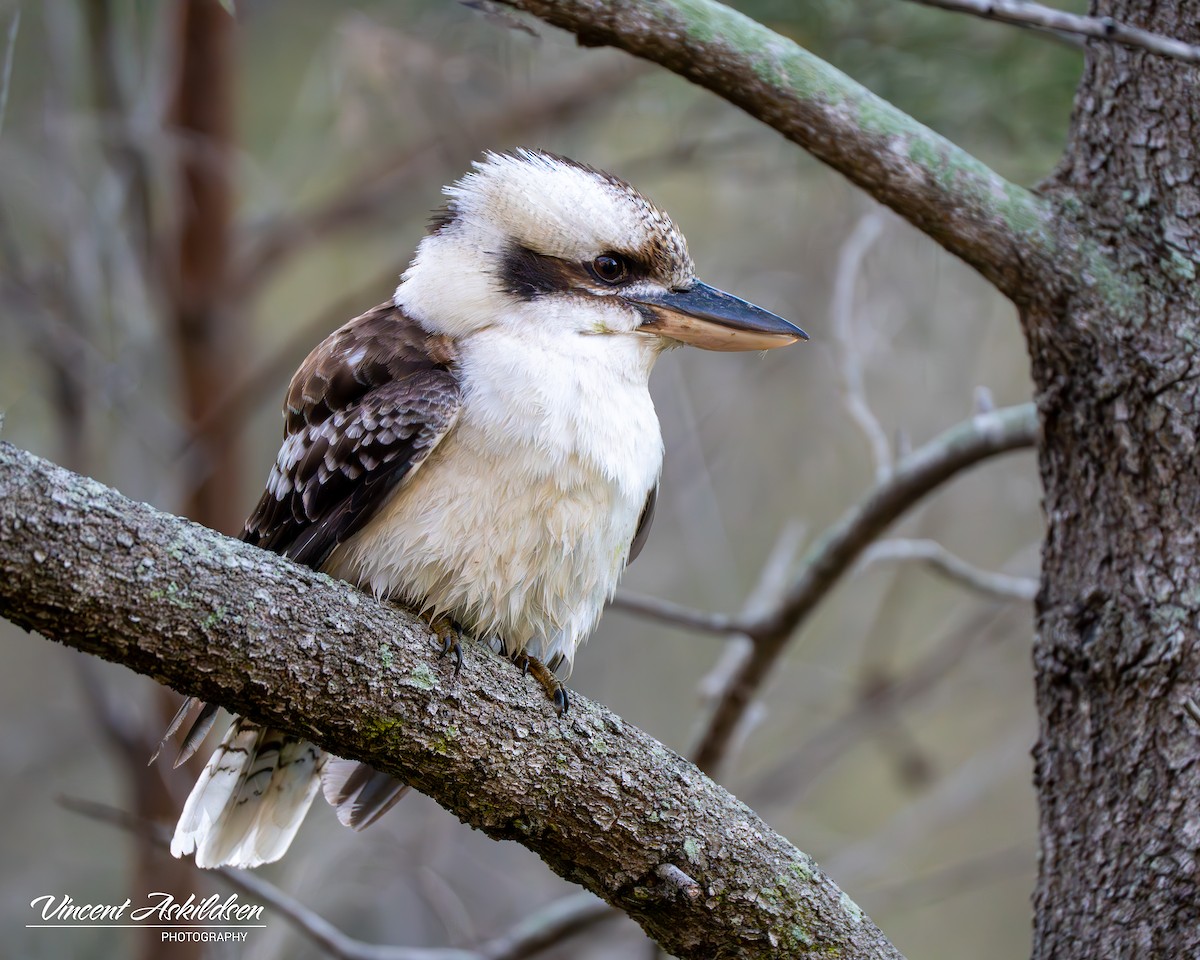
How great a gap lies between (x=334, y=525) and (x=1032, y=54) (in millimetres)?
2144

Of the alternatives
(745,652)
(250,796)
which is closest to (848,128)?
(745,652)

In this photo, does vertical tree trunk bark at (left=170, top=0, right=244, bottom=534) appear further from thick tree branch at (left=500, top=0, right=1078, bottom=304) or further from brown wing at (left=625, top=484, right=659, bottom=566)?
thick tree branch at (left=500, top=0, right=1078, bottom=304)

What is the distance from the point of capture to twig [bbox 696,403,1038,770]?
2.03 meters

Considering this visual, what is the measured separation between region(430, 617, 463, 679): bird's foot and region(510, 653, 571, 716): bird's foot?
0.11 meters

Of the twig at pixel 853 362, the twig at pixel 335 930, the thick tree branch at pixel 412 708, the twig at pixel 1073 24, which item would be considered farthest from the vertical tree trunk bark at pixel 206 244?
the twig at pixel 1073 24

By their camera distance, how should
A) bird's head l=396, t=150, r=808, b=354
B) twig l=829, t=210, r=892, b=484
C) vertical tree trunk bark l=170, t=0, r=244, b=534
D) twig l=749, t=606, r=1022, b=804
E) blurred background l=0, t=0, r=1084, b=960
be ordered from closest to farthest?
bird's head l=396, t=150, r=808, b=354 → twig l=829, t=210, r=892, b=484 → blurred background l=0, t=0, r=1084, b=960 → twig l=749, t=606, r=1022, b=804 → vertical tree trunk bark l=170, t=0, r=244, b=534

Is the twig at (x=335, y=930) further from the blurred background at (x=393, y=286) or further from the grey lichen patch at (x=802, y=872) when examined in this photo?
the grey lichen patch at (x=802, y=872)

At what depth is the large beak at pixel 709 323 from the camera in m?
1.87

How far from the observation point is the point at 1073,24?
1.36 m

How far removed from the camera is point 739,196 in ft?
14.5

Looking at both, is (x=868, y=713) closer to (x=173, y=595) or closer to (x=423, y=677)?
(x=423, y=677)

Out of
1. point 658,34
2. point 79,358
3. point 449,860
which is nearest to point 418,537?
point 658,34

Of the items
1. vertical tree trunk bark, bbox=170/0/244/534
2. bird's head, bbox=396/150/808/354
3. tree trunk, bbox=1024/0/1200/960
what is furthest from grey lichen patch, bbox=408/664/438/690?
vertical tree trunk bark, bbox=170/0/244/534

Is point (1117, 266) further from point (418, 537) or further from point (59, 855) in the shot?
point (59, 855)
